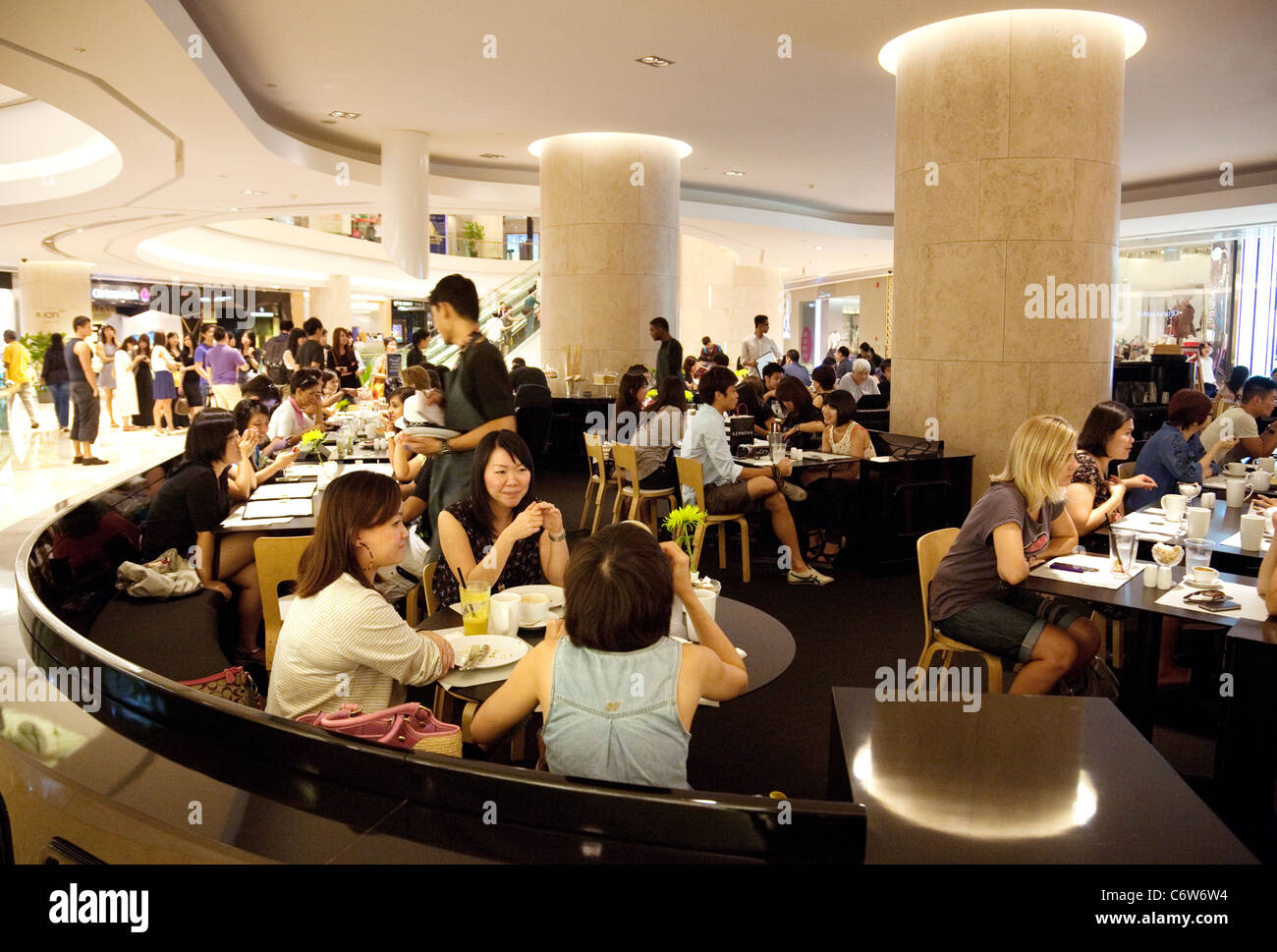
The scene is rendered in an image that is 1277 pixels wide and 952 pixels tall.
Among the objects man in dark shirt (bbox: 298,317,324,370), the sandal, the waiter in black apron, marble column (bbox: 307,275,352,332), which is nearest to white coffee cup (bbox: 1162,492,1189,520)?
the sandal

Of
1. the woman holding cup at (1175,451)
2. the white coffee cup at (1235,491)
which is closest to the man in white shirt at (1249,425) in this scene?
the woman holding cup at (1175,451)

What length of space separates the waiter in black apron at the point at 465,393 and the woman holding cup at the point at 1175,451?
3.41m

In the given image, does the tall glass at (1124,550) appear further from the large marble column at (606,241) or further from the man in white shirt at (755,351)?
the man in white shirt at (755,351)

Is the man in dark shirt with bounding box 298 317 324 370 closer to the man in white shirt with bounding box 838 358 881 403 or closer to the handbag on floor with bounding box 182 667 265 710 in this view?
the man in white shirt with bounding box 838 358 881 403

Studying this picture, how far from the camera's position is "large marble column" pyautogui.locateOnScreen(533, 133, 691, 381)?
33.1 ft

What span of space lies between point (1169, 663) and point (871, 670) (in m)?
1.26

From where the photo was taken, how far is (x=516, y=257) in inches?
1066

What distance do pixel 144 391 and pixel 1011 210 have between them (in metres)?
14.5

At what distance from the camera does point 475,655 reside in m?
2.42

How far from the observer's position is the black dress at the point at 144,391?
1586 centimetres

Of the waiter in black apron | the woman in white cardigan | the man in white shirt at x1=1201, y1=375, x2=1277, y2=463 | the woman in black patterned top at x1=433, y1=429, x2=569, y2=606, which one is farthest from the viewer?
the woman in white cardigan

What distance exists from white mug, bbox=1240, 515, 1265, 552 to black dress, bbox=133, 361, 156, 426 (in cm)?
1579
